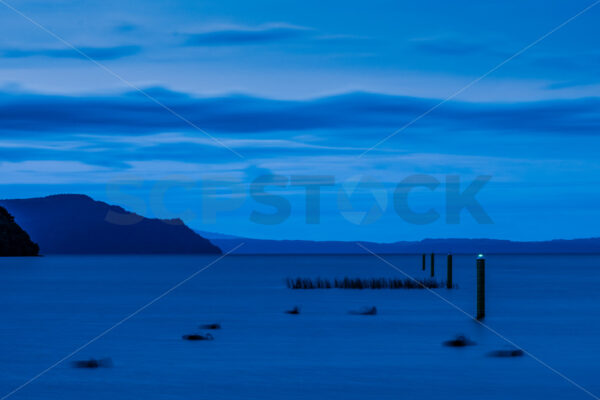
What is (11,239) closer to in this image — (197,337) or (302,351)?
(197,337)

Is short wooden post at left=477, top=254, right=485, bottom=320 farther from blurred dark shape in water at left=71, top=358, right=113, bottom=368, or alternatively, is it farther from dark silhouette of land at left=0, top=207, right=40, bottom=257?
dark silhouette of land at left=0, top=207, right=40, bottom=257

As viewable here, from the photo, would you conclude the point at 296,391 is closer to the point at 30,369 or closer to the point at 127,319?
the point at 30,369

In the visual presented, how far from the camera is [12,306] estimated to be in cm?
4031

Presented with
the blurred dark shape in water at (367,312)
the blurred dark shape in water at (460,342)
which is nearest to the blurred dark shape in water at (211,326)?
the blurred dark shape in water at (367,312)

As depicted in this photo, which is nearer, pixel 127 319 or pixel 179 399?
pixel 179 399

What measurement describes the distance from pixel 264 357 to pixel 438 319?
11.9 meters

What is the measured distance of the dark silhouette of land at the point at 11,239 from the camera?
7333 inches

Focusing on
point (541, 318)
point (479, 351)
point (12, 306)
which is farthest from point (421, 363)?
point (12, 306)

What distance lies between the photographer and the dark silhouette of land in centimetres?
18625

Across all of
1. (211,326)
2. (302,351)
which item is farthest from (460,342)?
(211,326)

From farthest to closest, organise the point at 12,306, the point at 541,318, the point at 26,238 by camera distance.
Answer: the point at 26,238, the point at 12,306, the point at 541,318

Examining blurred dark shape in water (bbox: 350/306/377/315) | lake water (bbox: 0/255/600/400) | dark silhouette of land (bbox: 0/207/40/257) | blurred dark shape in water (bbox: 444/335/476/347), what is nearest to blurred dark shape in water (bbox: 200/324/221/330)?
lake water (bbox: 0/255/600/400)

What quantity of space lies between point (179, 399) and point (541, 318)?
69.6 feet

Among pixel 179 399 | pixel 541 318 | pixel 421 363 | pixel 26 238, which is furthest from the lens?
pixel 26 238
